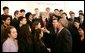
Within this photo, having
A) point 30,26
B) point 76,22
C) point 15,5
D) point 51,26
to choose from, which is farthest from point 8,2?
point 76,22

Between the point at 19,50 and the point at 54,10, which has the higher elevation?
the point at 54,10

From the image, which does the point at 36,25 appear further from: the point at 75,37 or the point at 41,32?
the point at 75,37

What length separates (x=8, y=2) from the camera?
450cm

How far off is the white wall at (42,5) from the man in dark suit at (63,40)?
46 centimetres

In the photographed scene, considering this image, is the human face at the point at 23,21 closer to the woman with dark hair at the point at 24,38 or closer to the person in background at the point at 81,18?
the woman with dark hair at the point at 24,38

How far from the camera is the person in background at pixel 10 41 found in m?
4.07

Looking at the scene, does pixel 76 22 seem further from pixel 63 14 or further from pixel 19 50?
pixel 19 50

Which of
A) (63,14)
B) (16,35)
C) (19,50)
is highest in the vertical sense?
(63,14)

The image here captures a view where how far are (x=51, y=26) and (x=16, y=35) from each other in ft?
2.32

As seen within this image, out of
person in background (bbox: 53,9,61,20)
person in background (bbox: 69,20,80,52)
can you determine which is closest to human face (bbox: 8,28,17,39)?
person in background (bbox: 53,9,61,20)

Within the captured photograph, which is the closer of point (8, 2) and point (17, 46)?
point (17, 46)

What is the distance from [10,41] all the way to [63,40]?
0.93 metres

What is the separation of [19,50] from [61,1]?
1.26m

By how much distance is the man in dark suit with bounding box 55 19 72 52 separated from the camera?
4238 mm
